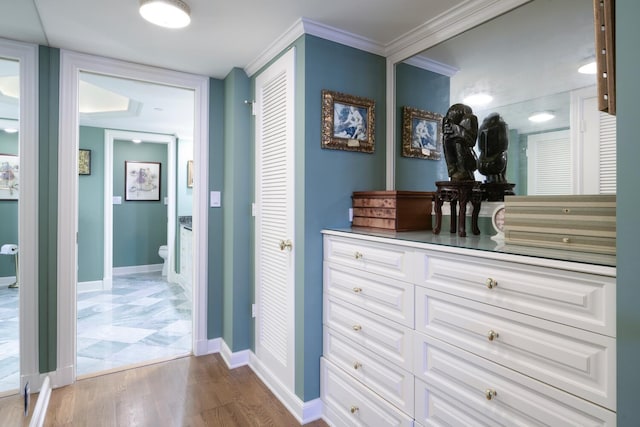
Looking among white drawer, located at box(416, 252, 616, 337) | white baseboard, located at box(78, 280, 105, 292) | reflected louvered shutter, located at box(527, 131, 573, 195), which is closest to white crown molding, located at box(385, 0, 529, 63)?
reflected louvered shutter, located at box(527, 131, 573, 195)

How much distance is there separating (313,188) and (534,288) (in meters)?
1.24

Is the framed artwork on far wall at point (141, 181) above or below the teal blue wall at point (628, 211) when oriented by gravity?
above

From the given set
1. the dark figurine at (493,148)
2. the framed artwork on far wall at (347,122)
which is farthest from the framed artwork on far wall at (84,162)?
the dark figurine at (493,148)

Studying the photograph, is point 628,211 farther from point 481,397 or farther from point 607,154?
point 481,397

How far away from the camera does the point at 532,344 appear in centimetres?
109

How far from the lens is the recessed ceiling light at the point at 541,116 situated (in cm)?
155

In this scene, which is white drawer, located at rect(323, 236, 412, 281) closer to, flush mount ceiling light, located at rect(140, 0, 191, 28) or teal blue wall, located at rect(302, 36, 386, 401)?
teal blue wall, located at rect(302, 36, 386, 401)

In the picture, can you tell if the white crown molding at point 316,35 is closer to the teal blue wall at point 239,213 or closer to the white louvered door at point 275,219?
the white louvered door at point 275,219

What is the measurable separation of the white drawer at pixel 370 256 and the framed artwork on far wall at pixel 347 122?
59cm

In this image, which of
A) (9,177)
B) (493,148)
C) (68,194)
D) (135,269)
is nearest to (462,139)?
(493,148)

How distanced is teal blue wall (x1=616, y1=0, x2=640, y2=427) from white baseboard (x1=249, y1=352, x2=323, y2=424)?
152 cm

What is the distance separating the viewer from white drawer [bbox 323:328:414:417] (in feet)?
5.07

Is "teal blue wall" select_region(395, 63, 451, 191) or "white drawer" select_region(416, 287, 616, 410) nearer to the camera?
"white drawer" select_region(416, 287, 616, 410)

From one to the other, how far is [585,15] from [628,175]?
38.1 inches
